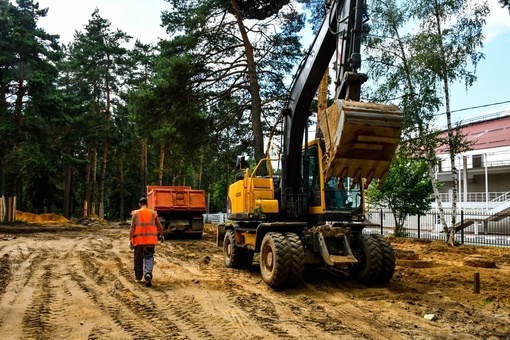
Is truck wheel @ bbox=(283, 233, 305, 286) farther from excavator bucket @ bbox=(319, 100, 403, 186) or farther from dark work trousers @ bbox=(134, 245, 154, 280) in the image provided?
dark work trousers @ bbox=(134, 245, 154, 280)

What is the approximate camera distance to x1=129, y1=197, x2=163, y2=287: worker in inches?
334

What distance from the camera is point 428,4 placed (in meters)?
17.1

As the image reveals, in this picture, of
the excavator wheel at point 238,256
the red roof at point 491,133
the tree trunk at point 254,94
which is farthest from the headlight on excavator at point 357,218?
the red roof at point 491,133

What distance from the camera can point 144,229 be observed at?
8617 millimetres

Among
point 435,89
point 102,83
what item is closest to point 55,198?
point 102,83

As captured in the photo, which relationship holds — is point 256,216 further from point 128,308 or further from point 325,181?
point 128,308

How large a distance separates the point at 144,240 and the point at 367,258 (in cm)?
415

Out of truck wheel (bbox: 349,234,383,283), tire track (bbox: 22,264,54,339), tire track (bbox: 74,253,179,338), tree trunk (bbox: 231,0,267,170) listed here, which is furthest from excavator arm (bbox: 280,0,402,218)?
tree trunk (bbox: 231,0,267,170)

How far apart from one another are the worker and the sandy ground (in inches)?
10.2

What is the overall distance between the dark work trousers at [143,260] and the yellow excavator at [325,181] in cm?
209

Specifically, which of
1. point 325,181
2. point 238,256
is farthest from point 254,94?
point 325,181

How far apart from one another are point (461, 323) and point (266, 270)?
358cm

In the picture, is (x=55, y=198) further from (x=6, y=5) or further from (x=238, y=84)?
(x=238, y=84)

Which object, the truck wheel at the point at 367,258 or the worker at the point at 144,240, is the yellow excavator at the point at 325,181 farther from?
the worker at the point at 144,240
